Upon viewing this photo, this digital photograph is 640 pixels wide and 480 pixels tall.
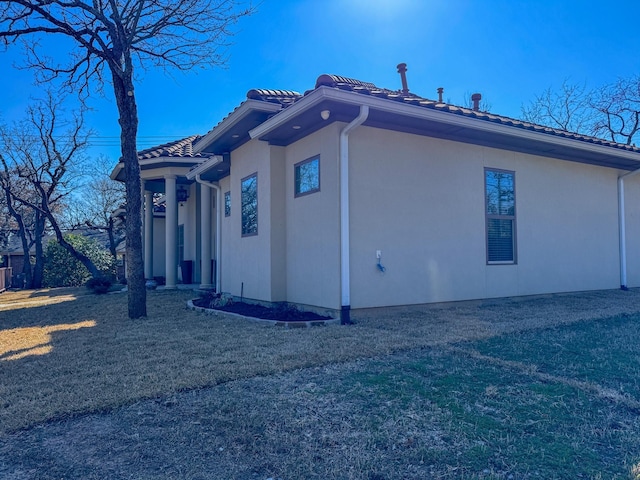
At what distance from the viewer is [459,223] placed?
25.6ft

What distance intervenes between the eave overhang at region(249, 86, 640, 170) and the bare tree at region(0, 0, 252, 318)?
2403 mm

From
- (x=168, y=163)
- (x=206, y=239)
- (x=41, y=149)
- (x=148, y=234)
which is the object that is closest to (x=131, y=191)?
(x=206, y=239)

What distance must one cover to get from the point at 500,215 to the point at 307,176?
3705 mm

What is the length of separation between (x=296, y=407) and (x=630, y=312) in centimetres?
629

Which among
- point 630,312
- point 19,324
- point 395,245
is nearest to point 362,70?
point 395,245

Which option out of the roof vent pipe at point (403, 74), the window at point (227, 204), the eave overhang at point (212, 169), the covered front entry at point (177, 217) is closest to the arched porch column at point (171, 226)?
the covered front entry at point (177, 217)

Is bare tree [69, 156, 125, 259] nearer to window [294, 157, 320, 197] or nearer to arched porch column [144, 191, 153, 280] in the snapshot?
arched porch column [144, 191, 153, 280]

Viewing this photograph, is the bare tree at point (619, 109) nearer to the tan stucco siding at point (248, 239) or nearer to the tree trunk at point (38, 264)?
the tan stucco siding at point (248, 239)

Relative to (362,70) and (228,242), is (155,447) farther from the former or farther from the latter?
(362,70)

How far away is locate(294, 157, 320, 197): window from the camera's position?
7.09 meters

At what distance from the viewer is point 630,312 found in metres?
7.02

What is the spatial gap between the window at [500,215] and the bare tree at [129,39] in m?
5.64

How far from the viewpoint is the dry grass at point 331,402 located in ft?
7.93

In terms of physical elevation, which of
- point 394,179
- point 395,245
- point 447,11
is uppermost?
point 447,11
